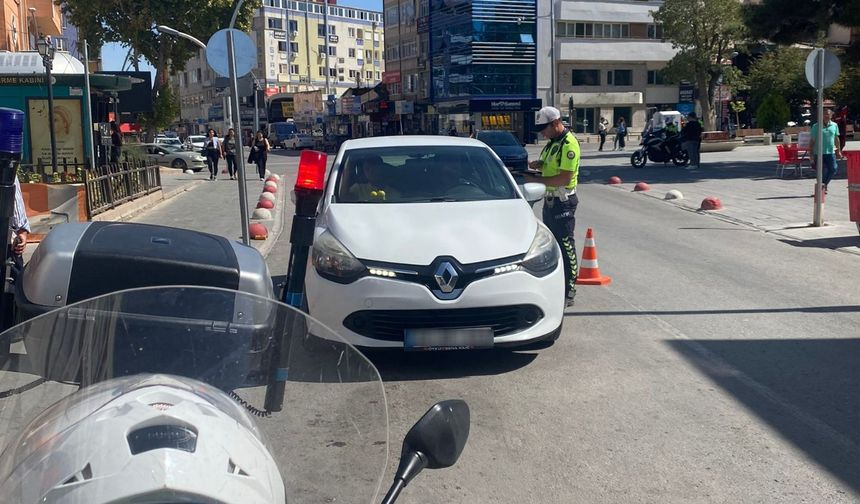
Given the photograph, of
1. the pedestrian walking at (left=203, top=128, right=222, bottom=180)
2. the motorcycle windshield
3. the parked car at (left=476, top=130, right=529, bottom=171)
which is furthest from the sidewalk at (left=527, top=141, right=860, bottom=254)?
the pedestrian walking at (left=203, top=128, right=222, bottom=180)

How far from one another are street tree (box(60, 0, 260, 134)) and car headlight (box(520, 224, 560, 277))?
34634mm

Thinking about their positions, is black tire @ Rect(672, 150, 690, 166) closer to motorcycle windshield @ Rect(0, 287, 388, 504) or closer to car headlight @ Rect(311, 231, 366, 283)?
car headlight @ Rect(311, 231, 366, 283)

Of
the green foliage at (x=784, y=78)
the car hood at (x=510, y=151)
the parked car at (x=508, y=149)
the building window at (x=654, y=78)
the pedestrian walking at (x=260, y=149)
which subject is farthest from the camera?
the building window at (x=654, y=78)

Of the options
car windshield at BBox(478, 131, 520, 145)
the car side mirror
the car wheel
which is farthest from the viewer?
car windshield at BBox(478, 131, 520, 145)

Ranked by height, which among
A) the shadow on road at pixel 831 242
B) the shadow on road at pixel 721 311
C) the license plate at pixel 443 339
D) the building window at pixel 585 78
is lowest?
the shadow on road at pixel 721 311

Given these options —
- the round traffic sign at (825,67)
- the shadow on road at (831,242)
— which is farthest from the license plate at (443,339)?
the round traffic sign at (825,67)

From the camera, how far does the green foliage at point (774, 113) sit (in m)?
48.3

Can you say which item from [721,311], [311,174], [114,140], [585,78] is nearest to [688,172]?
[114,140]

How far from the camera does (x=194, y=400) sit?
2.07 m

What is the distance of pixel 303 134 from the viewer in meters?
71.1

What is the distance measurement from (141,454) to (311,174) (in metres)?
2.62

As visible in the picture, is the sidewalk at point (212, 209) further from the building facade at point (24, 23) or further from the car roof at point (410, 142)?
the building facade at point (24, 23)

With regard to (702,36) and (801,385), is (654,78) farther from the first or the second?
(801,385)

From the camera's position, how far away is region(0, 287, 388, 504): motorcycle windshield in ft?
6.11
